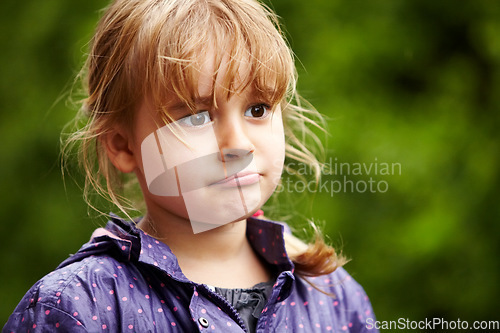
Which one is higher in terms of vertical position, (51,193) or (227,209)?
(227,209)

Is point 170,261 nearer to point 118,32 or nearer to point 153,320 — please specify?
point 153,320

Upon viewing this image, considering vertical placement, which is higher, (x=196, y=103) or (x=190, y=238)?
(x=196, y=103)

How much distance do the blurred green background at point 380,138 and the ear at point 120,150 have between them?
101cm

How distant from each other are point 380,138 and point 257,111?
1.15m

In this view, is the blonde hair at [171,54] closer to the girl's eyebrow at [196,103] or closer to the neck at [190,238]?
the girl's eyebrow at [196,103]

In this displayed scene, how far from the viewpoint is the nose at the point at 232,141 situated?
1297mm

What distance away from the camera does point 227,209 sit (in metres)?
1.33

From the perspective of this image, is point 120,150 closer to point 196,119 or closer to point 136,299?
point 196,119

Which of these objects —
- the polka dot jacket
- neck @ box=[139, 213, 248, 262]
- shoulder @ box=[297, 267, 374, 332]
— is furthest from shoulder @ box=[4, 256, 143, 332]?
shoulder @ box=[297, 267, 374, 332]

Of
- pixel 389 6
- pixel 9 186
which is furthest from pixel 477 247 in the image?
pixel 9 186

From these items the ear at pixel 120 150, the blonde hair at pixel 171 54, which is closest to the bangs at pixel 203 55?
the blonde hair at pixel 171 54

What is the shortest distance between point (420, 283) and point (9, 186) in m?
1.72

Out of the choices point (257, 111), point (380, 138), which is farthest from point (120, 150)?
point (380, 138)

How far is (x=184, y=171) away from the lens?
4.30ft
